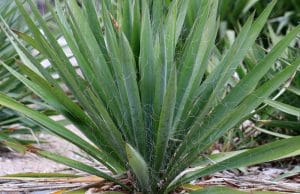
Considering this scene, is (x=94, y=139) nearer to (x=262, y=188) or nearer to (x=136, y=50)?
(x=136, y=50)

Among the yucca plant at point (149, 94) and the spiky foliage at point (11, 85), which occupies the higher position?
the spiky foliage at point (11, 85)

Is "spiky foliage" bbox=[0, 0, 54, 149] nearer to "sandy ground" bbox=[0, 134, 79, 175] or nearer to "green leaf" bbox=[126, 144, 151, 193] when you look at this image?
"sandy ground" bbox=[0, 134, 79, 175]

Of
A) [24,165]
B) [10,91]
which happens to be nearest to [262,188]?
[24,165]

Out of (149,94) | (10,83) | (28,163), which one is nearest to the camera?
(149,94)

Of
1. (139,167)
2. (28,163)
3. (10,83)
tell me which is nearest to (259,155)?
(139,167)

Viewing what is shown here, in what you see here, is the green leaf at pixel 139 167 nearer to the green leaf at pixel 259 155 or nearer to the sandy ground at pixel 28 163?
the green leaf at pixel 259 155

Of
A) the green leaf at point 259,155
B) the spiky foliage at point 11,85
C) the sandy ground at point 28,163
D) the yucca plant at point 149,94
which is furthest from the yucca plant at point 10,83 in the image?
the green leaf at point 259,155

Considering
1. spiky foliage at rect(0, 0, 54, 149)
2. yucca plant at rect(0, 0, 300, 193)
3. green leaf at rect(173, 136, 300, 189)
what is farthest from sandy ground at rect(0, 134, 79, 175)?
green leaf at rect(173, 136, 300, 189)

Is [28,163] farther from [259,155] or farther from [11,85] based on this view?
[259,155]

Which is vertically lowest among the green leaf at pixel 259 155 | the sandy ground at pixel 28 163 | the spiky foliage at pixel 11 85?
the green leaf at pixel 259 155
